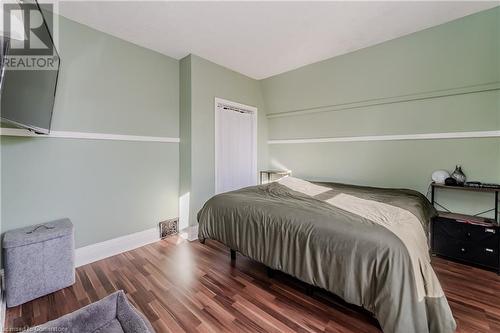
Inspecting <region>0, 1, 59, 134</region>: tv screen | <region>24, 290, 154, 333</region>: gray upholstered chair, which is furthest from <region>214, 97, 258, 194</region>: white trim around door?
<region>24, 290, 154, 333</region>: gray upholstered chair

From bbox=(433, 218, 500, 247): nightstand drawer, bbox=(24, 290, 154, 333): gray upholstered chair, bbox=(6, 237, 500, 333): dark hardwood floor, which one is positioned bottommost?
bbox=(6, 237, 500, 333): dark hardwood floor

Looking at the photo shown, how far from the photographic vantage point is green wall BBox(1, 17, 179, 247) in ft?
6.66

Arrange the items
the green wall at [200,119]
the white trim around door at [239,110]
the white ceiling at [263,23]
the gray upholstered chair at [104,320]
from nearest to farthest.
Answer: the gray upholstered chair at [104,320] < the white ceiling at [263,23] < the green wall at [200,119] < the white trim around door at [239,110]

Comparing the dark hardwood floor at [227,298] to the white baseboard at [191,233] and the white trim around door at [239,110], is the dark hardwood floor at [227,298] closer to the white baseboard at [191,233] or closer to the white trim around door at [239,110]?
the white baseboard at [191,233]

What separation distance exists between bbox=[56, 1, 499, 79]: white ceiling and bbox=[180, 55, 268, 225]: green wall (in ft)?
0.96

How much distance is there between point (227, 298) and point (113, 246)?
1.62 metres

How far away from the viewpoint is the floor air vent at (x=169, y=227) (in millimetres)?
3021

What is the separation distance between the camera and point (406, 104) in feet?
9.18

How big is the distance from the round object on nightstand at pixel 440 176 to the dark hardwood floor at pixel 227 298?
0.90 m

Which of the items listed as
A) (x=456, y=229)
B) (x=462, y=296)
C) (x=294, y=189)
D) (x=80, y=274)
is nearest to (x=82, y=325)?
(x=80, y=274)

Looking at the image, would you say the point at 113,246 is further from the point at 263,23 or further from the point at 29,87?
the point at 263,23

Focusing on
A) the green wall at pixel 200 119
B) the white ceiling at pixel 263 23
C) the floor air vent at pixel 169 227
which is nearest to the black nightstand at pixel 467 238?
the white ceiling at pixel 263 23

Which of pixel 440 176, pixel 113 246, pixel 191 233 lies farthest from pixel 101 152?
pixel 440 176

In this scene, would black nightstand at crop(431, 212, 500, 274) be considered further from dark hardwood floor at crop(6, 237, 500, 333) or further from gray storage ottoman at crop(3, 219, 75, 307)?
gray storage ottoman at crop(3, 219, 75, 307)
